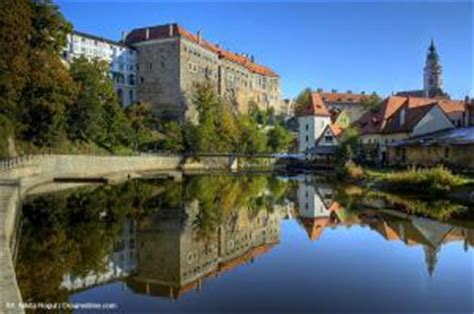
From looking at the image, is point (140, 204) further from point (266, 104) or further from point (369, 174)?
point (266, 104)

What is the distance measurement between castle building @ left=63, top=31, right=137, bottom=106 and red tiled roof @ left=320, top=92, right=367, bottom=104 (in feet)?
181

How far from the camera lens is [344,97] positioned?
4956 inches

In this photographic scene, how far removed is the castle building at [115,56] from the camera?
2945 inches

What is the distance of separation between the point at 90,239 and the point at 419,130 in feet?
137

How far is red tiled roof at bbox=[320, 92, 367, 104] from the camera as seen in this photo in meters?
124

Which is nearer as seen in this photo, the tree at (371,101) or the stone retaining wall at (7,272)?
the stone retaining wall at (7,272)

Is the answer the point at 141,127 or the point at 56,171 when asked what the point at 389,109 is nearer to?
the point at 141,127

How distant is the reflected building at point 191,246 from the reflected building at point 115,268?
0.25 metres

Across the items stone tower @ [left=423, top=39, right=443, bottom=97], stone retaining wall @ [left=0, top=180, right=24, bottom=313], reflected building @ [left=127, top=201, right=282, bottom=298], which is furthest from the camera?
stone tower @ [left=423, top=39, right=443, bottom=97]

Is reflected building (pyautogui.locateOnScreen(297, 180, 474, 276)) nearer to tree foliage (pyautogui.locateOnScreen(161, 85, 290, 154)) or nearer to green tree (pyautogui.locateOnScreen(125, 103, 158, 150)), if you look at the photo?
green tree (pyautogui.locateOnScreen(125, 103, 158, 150))

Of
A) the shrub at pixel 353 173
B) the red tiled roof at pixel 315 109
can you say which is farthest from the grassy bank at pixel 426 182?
the red tiled roof at pixel 315 109

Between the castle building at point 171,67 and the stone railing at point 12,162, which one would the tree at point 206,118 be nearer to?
the castle building at point 171,67

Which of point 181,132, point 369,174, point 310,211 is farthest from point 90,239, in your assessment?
point 181,132

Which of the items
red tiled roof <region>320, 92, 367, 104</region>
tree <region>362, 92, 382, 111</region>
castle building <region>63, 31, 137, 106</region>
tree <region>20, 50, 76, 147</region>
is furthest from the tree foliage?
red tiled roof <region>320, 92, 367, 104</region>
